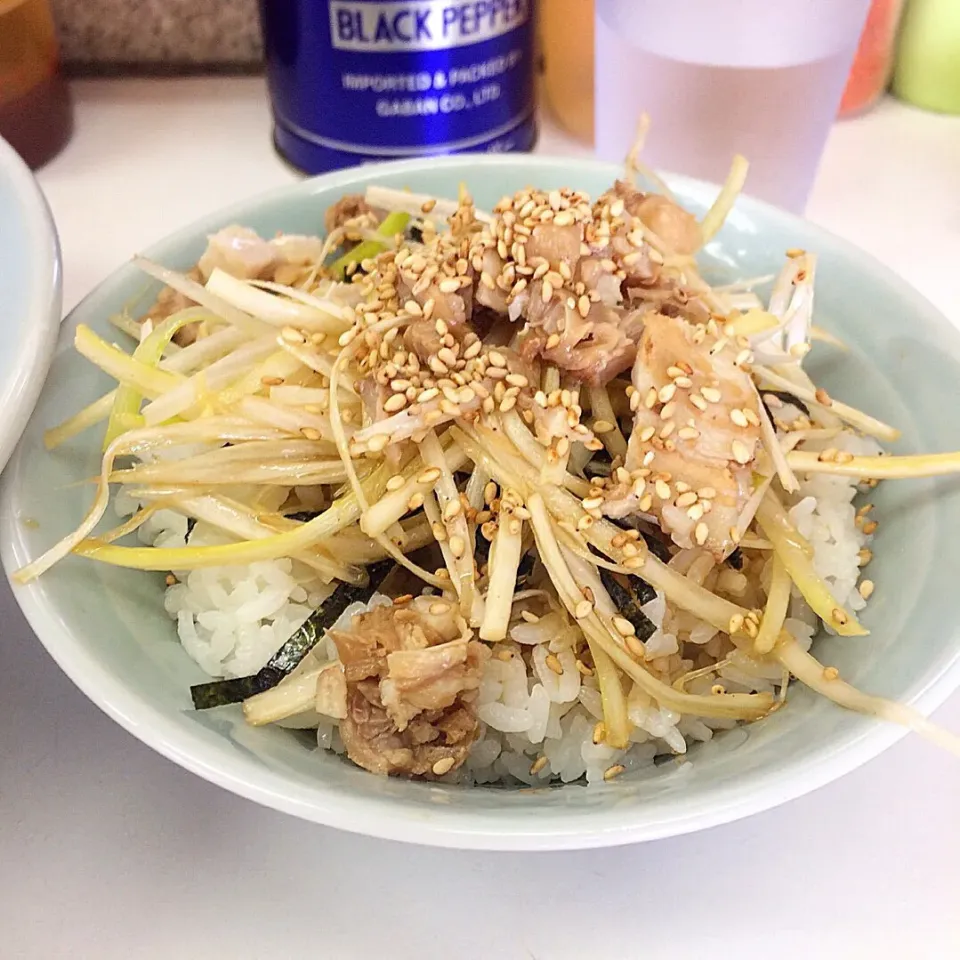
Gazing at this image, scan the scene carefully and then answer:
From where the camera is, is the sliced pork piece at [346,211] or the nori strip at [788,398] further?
the sliced pork piece at [346,211]

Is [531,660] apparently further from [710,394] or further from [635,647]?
[710,394]

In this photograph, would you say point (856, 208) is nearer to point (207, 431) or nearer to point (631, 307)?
point (631, 307)

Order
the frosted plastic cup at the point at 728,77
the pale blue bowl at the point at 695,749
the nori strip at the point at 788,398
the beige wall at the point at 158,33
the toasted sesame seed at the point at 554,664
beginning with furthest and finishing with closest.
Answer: the beige wall at the point at 158,33 < the frosted plastic cup at the point at 728,77 < the nori strip at the point at 788,398 < the toasted sesame seed at the point at 554,664 < the pale blue bowl at the point at 695,749

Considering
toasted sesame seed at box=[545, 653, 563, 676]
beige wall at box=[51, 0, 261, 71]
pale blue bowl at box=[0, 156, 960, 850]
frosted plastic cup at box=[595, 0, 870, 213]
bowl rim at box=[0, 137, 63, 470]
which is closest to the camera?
pale blue bowl at box=[0, 156, 960, 850]

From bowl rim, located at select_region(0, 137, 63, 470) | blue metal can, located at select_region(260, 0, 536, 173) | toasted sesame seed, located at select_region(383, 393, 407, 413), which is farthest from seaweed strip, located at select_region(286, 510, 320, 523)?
blue metal can, located at select_region(260, 0, 536, 173)

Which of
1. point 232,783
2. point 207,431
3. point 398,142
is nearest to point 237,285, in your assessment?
point 207,431

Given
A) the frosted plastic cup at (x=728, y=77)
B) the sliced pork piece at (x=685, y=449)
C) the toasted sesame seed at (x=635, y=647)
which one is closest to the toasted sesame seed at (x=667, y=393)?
the sliced pork piece at (x=685, y=449)

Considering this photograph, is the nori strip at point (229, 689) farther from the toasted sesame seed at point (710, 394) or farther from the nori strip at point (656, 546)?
the toasted sesame seed at point (710, 394)

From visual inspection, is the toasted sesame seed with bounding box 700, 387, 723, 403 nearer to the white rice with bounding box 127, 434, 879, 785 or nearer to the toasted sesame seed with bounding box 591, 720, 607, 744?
the white rice with bounding box 127, 434, 879, 785
